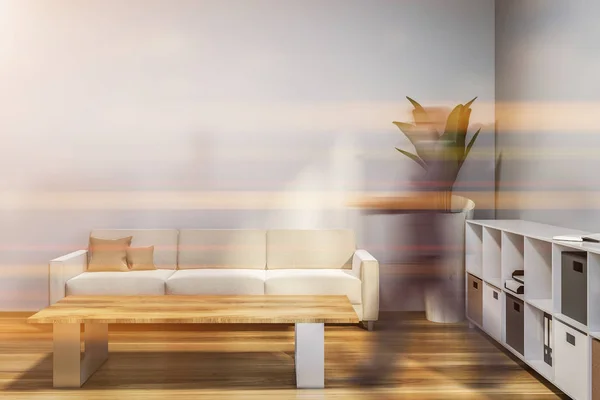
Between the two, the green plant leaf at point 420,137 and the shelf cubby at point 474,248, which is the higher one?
the green plant leaf at point 420,137

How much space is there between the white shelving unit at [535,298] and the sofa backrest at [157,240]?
2.32 meters

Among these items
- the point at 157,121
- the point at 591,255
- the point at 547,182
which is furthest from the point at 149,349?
the point at 547,182

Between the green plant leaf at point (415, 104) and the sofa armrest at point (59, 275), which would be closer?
the sofa armrest at point (59, 275)

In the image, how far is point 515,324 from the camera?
345 centimetres

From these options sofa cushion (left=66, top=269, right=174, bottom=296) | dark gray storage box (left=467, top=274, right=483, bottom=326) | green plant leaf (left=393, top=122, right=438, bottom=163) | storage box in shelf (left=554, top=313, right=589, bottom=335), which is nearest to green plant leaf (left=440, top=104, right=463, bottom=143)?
green plant leaf (left=393, top=122, right=438, bottom=163)

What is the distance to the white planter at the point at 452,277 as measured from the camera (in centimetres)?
448

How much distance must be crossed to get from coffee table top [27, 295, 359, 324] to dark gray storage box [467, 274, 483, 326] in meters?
1.17

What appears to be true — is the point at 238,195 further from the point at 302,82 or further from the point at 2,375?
the point at 2,375

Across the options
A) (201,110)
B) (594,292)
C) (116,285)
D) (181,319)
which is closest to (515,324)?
(594,292)

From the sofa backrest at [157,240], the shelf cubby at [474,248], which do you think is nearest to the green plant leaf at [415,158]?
the shelf cubby at [474,248]

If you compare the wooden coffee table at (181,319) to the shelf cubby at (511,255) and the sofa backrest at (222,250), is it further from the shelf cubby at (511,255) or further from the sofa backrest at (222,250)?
the sofa backrest at (222,250)

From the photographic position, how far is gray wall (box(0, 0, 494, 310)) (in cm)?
490

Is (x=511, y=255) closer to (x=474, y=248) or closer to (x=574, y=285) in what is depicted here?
(x=474, y=248)

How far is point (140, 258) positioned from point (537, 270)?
2.89m
